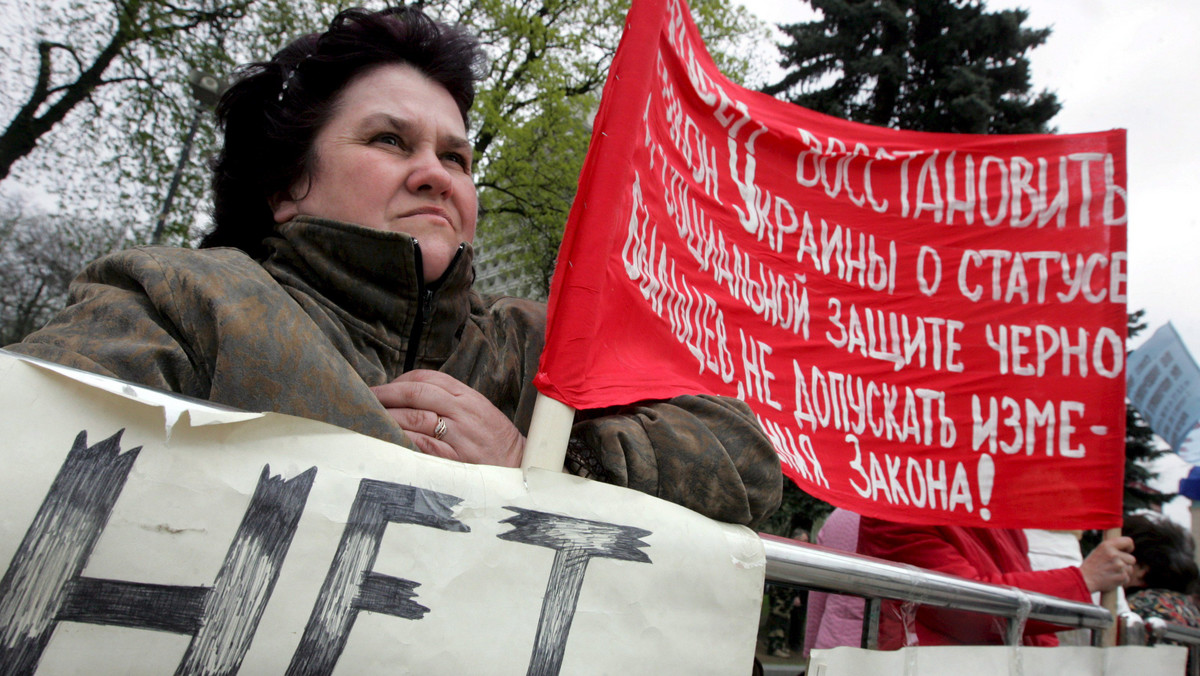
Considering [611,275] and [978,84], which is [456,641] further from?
[978,84]

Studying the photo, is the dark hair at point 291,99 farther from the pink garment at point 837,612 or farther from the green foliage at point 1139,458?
the green foliage at point 1139,458

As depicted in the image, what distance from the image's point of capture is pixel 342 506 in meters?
0.88

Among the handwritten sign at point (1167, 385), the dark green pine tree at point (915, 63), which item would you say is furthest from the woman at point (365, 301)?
the dark green pine tree at point (915, 63)

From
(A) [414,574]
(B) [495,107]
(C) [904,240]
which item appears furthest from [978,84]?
(A) [414,574]

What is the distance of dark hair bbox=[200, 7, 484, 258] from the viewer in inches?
60.2

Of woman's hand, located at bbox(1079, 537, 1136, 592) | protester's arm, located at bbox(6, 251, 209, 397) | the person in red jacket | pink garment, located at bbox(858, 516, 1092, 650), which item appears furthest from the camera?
woman's hand, located at bbox(1079, 537, 1136, 592)

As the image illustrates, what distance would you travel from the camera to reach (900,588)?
4.70 ft

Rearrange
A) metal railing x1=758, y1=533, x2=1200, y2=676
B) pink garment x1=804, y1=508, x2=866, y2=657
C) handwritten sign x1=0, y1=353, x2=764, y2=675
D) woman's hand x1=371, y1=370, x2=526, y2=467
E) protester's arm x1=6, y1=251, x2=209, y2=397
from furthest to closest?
pink garment x1=804, y1=508, x2=866, y2=657 → metal railing x1=758, y1=533, x2=1200, y2=676 → woman's hand x1=371, y1=370, x2=526, y2=467 → protester's arm x1=6, y1=251, x2=209, y2=397 → handwritten sign x1=0, y1=353, x2=764, y2=675

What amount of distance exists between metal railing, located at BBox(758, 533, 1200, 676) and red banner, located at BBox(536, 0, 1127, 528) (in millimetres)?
252

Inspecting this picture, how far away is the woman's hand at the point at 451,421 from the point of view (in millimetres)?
1113

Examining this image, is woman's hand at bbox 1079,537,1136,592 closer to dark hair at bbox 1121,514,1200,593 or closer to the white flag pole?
the white flag pole

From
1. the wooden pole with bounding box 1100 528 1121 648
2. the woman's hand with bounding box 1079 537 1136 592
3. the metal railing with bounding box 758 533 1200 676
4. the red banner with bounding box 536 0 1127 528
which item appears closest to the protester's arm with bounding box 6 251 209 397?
the red banner with bounding box 536 0 1127 528

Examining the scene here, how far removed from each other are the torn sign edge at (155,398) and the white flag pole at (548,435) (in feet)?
1.19

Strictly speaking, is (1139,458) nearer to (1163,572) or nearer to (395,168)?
(1163,572)
